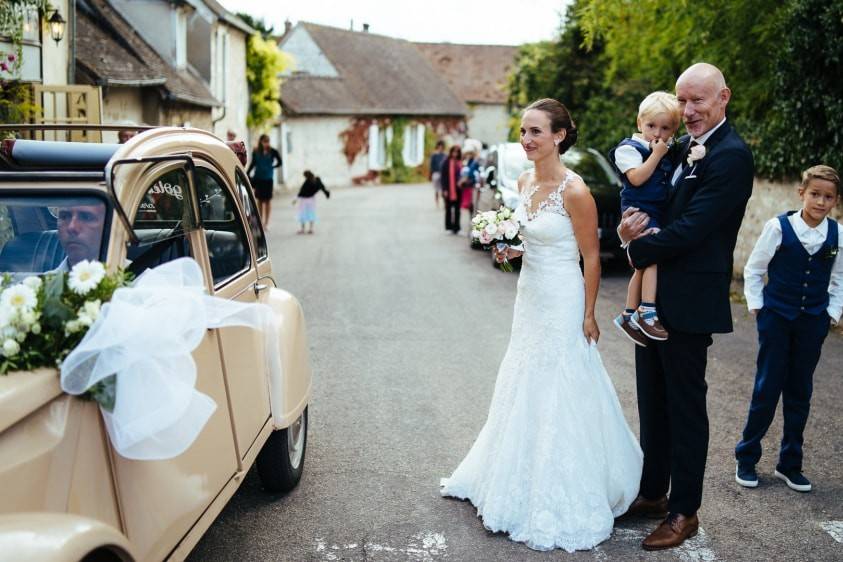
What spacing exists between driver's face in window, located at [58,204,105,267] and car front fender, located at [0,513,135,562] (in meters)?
1.11

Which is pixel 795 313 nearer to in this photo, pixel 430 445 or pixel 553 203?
pixel 553 203

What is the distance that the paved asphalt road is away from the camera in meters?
4.48

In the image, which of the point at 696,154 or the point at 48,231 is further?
the point at 696,154

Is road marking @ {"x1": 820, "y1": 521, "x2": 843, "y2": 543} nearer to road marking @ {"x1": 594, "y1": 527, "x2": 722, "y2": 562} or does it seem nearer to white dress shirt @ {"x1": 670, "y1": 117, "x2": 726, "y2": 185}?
road marking @ {"x1": 594, "y1": 527, "x2": 722, "y2": 562}

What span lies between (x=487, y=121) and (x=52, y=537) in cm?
6551

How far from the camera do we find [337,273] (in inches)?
555

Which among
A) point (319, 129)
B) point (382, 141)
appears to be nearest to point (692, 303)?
point (319, 129)

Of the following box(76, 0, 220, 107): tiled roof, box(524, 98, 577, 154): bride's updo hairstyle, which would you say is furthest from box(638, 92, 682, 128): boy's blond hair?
box(76, 0, 220, 107): tiled roof

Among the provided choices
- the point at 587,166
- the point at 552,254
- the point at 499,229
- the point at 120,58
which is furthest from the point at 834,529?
the point at 120,58

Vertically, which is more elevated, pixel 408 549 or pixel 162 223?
pixel 162 223

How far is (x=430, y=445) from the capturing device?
6.00m

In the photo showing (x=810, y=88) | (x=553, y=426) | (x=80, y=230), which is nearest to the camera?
(x=80, y=230)

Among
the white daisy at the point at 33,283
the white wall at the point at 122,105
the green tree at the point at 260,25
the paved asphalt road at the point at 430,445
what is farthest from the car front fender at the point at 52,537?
the green tree at the point at 260,25

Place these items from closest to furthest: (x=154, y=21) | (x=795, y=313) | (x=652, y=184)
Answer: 1. (x=652, y=184)
2. (x=795, y=313)
3. (x=154, y=21)
